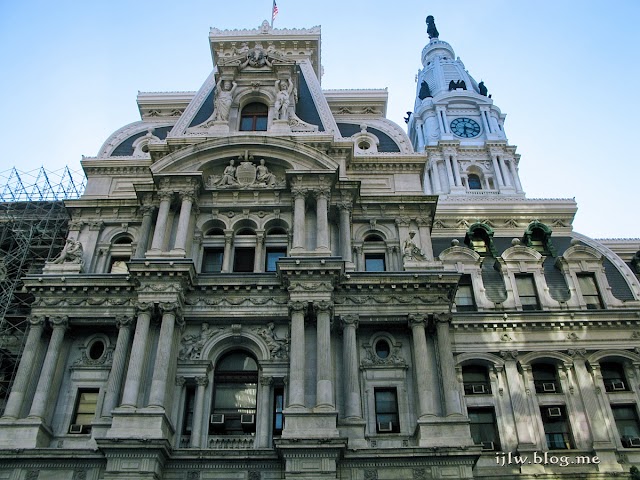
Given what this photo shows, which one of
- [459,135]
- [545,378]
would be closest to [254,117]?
[545,378]

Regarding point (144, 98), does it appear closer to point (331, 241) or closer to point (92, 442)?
point (331, 241)

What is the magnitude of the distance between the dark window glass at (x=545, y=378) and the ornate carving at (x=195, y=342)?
14.7m

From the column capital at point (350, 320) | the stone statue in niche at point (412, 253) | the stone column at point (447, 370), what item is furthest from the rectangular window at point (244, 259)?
the stone column at point (447, 370)

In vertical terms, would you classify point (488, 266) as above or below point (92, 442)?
above

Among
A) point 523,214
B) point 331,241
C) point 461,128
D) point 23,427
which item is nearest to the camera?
point 23,427

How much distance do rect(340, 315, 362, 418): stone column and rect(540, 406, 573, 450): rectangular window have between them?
9.25m

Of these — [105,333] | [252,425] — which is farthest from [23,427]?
[252,425]

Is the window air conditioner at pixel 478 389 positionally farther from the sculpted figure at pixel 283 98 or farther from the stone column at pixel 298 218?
the sculpted figure at pixel 283 98

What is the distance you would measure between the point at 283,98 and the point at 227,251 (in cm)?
970

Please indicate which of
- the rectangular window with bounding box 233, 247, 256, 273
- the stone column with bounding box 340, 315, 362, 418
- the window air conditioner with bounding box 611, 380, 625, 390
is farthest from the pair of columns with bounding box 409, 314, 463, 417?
the window air conditioner with bounding box 611, 380, 625, 390

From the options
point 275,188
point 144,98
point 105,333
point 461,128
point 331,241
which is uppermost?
point 461,128

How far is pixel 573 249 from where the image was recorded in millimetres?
36094

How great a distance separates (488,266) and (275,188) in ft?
40.0

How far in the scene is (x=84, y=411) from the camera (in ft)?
91.9
